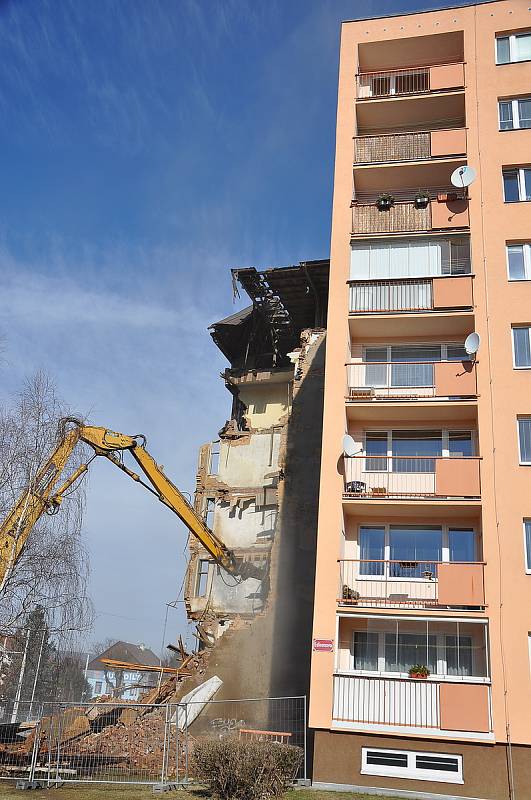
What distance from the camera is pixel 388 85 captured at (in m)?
27.1

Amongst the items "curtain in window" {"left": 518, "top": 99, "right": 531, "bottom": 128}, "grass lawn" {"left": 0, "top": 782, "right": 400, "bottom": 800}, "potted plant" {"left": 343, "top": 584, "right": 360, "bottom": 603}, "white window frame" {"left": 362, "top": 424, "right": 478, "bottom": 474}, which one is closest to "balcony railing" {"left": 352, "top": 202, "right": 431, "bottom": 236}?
"curtain in window" {"left": 518, "top": 99, "right": 531, "bottom": 128}

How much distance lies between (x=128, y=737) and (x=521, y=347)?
16.2 metres

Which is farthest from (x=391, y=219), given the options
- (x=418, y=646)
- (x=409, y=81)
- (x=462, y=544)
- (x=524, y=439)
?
(x=418, y=646)

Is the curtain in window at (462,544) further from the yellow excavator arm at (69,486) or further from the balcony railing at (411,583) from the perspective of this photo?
the yellow excavator arm at (69,486)

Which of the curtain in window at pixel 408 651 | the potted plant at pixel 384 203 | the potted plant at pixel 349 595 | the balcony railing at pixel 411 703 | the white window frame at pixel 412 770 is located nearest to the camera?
the white window frame at pixel 412 770

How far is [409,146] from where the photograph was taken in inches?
967

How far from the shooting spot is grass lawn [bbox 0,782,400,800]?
14781 mm

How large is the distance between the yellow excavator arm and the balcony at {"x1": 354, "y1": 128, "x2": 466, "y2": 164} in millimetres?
12781

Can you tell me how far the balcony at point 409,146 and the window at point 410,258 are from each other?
3.34 metres

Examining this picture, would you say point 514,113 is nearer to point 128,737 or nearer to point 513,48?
point 513,48

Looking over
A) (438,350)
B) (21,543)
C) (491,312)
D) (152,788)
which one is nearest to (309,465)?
(438,350)

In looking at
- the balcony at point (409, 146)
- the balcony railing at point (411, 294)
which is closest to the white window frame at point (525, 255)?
the balcony railing at point (411, 294)

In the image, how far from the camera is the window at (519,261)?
2150 cm

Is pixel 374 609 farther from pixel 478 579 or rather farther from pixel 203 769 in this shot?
pixel 203 769
